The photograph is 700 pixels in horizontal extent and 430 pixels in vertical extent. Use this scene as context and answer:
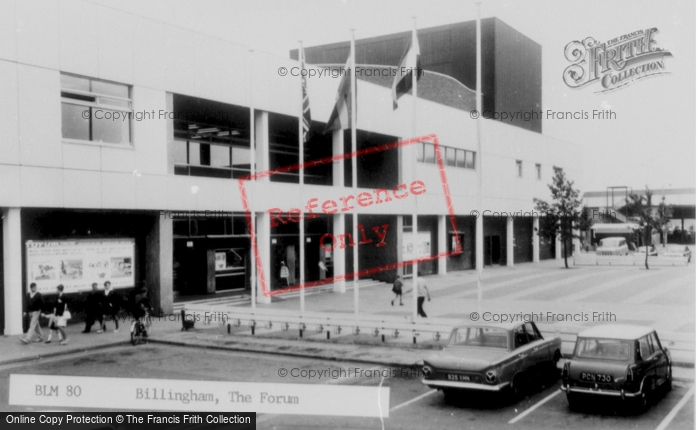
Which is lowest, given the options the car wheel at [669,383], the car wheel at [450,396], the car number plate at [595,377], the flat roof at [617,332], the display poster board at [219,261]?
the car wheel at [450,396]

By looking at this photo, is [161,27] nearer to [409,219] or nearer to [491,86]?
[491,86]

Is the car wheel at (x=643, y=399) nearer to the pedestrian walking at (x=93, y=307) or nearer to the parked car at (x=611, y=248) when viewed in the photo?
the pedestrian walking at (x=93, y=307)

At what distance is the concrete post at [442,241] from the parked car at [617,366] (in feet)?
72.2

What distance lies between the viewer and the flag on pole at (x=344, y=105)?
16250 mm

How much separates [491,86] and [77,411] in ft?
54.4

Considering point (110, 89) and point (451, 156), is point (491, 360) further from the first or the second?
point (451, 156)

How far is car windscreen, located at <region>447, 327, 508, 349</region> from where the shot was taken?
34.1ft

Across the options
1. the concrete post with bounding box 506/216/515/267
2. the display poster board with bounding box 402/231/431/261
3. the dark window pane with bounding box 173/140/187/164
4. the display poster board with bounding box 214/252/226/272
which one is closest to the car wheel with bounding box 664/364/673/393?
the dark window pane with bounding box 173/140/187/164

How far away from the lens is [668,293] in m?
20.7

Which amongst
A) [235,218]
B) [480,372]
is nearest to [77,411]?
[480,372]

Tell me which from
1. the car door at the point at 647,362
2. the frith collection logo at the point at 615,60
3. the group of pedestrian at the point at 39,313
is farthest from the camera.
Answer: the group of pedestrian at the point at 39,313

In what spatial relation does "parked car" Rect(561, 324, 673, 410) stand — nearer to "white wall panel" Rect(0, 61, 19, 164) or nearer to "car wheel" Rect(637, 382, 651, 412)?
"car wheel" Rect(637, 382, 651, 412)

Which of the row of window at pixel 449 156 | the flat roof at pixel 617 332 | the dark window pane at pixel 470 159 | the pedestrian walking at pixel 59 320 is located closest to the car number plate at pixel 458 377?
the flat roof at pixel 617 332

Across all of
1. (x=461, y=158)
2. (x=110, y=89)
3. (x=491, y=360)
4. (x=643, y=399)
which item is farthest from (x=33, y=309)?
(x=461, y=158)
